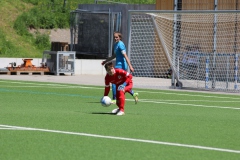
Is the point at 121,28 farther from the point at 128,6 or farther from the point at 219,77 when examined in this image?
the point at 219,77

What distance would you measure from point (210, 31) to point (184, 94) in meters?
7.61

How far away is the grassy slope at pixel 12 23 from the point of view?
160ft

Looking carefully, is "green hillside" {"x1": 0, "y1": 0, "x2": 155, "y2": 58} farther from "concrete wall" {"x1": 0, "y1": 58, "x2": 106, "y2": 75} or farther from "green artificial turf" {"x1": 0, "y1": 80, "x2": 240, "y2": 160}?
"green artificial turf" {"x1": 0, "y1": 80, "x2": 240, "y2": 160}

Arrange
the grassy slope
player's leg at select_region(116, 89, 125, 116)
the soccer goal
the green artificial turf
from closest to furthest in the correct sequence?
the green artificial turf < player's leg at select_region(116, 89, 125, 116) < the soccer goal < the grassy slope

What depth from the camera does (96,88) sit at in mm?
27438

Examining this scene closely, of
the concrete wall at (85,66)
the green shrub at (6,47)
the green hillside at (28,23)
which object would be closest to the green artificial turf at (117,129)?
the concrete wall at (85,66)

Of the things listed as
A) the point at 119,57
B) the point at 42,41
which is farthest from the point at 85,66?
the point at 119,57

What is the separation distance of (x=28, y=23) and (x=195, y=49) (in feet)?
73.9

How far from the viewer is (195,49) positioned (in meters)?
32.1

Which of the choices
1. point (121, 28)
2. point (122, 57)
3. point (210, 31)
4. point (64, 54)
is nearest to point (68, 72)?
point (64, 54)

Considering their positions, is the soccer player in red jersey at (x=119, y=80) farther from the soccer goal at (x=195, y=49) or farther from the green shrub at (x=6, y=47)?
the green shrub at (x=6, y=47)

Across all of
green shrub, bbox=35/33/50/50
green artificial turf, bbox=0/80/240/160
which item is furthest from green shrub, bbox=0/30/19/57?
green artificial turf, bbox=0/80/240/160

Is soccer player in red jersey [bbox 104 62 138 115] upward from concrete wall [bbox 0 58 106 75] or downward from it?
upward

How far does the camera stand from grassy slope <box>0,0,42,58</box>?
160 feet
